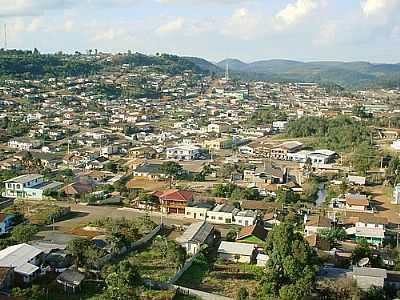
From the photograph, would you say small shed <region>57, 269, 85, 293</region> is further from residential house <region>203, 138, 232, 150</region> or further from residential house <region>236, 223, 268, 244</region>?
residential house <region>203, 138, 232, 150</region>

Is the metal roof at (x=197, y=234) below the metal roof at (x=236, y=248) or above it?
above

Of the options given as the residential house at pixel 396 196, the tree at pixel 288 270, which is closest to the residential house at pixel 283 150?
the residential house at pixel 396 196

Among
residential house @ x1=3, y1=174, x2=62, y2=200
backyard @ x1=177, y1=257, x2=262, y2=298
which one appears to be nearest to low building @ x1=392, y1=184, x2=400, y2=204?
backyard @ x1=177, y1=257, x2=262, y2=298

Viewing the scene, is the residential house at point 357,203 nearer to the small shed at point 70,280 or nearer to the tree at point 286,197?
the tree at point 286,197

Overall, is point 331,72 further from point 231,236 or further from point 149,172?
point 231,236

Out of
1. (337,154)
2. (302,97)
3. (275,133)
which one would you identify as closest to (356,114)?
(275,133)

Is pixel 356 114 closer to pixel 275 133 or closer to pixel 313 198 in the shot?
pixel 275 133
